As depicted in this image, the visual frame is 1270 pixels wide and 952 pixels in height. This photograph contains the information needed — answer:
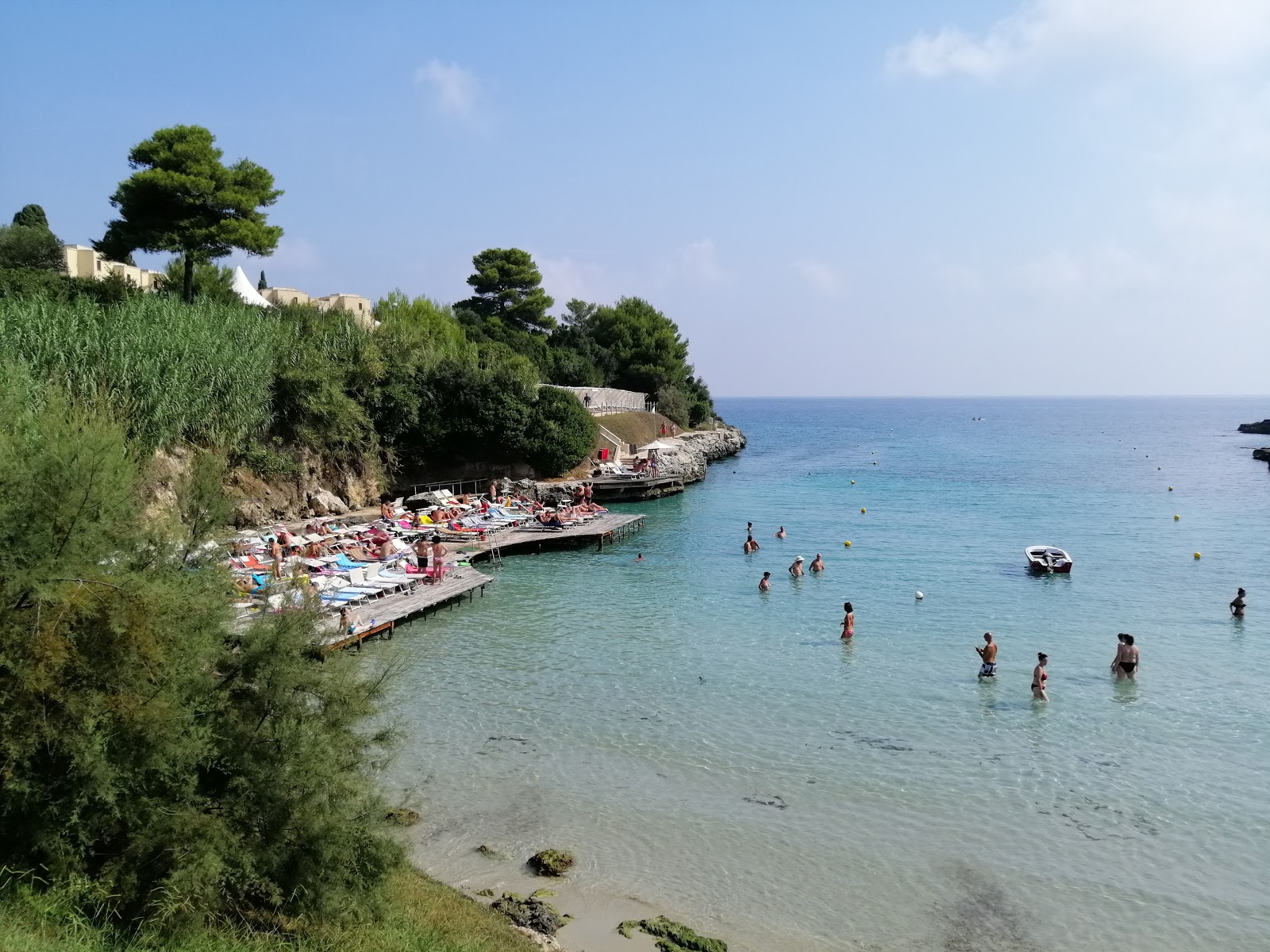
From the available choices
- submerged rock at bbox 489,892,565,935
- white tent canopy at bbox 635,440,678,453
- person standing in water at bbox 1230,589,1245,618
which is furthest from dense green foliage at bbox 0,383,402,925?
white tent canopy at bbox 635,440,678,453

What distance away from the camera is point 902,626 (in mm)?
24391

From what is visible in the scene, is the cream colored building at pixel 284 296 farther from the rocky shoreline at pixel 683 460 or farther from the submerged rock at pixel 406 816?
the submerged rock at pixel 406 816

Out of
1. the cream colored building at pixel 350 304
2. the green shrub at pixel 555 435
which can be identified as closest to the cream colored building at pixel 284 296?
the cream colored building at pixel 350 304

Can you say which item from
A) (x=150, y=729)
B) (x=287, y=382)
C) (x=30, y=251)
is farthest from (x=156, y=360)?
(x=30, y=251)

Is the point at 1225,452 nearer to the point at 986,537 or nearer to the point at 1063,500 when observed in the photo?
the point at 1063,500

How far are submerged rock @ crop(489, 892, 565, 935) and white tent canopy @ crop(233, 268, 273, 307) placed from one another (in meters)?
43.6

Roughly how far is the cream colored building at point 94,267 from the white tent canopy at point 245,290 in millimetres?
3795

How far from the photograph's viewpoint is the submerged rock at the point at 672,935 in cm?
1035

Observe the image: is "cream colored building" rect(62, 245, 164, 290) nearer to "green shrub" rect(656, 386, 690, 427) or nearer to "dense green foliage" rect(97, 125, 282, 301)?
"dense green foliage" rect(97, 125, 282, 301)

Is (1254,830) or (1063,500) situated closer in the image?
(1254,830)

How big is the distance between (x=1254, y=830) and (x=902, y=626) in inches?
451

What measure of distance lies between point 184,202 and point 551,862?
129ft

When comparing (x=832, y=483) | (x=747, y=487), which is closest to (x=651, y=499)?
(x=747, y=487)

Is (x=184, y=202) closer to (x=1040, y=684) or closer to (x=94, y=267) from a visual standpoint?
(x=94, y=267)
